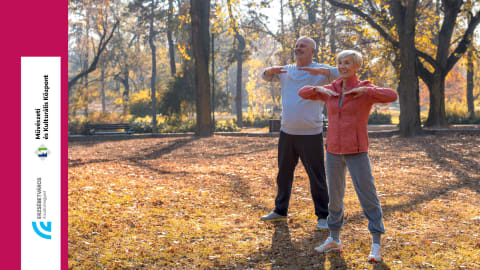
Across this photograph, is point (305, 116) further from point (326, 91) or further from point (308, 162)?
point (326, 91)

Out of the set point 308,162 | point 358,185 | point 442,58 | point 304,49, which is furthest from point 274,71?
point 442,58

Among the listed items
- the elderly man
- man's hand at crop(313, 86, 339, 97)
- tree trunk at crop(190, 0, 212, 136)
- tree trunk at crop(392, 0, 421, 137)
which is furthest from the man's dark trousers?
tree trunk at crop(190, 0, 212, 136)

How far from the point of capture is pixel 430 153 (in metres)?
12.2

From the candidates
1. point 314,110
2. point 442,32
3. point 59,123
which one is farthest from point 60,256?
point 442,32

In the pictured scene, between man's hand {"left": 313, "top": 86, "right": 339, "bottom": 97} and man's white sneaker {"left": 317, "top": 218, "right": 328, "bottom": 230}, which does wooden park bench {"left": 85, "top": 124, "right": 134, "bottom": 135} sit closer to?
man's white sneaker {"left": 317, "top": 218, "right": 328, "bottom": 230}

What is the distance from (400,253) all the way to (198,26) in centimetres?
1428

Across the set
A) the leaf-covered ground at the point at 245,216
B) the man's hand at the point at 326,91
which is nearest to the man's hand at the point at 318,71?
the man's hand at the point at 326,91

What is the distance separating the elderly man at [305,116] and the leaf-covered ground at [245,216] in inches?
27.0

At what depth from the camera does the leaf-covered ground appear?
4.50m

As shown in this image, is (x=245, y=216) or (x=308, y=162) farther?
(x=245, y=216)

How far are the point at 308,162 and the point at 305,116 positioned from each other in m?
0.50

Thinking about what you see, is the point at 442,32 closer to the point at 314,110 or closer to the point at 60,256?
the point at 314,110

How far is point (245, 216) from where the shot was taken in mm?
6258

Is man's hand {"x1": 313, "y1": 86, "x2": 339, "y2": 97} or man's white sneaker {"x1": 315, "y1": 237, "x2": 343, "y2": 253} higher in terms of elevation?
man's hand {"x1": 313, "y1": 86, "x2": 339, "y2": 97}
